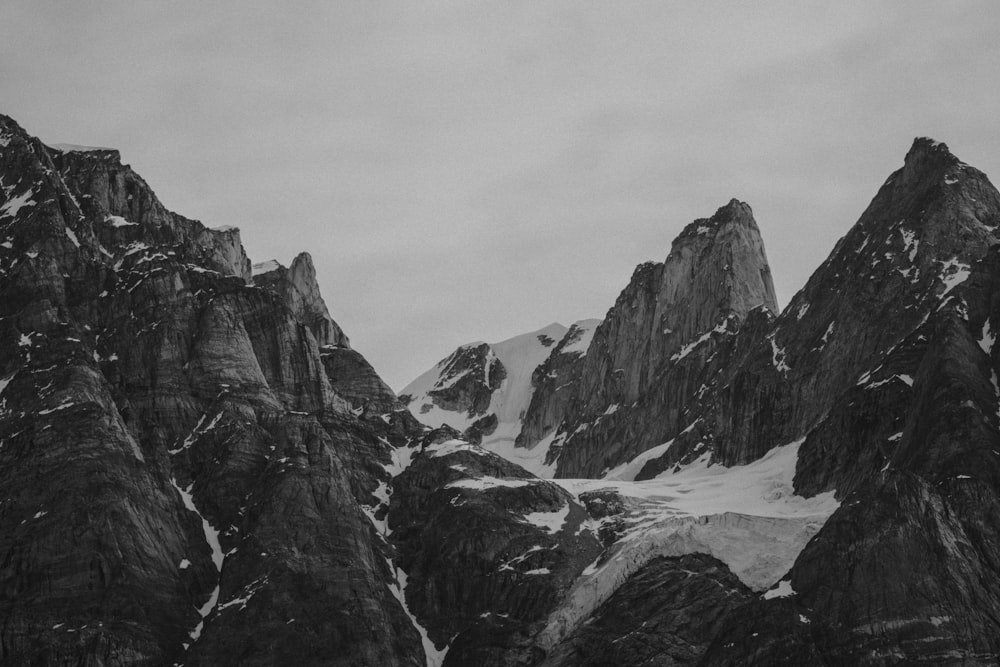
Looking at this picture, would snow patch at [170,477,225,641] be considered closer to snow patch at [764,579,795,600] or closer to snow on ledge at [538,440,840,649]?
snow on ledge at [538,440,840,649]

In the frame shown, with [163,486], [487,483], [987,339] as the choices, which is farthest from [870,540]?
[163,486]

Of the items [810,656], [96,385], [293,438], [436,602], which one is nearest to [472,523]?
[436,602]

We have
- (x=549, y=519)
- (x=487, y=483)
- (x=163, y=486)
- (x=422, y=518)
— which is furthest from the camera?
(x=487, y=483)

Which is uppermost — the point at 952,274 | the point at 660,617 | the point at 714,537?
the point at 952,274

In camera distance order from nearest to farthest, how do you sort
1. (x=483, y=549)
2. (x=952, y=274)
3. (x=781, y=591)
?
1. (x=781, y=591)
2. (x=483, y=549)
3. (x=952, y=274)

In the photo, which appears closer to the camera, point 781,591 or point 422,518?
point 781,591

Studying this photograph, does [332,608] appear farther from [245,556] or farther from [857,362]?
[857,362]

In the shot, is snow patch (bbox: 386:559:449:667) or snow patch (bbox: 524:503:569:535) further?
snow patch (bbox: 524:503:569:535)

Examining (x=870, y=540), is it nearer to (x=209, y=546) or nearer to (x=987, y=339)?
(x=987, y=339)

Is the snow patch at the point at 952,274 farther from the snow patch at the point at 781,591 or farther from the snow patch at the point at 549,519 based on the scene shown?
the snow patch at the point at 781,591

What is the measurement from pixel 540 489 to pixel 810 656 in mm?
59368

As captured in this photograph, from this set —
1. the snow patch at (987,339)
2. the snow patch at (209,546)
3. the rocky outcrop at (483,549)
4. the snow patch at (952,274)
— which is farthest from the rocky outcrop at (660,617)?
the snow patch at (952,274)

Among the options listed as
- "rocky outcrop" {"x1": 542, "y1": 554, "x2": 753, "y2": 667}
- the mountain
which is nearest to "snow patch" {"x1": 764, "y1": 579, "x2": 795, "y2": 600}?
the mountain

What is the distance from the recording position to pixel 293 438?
178250 millimetres
